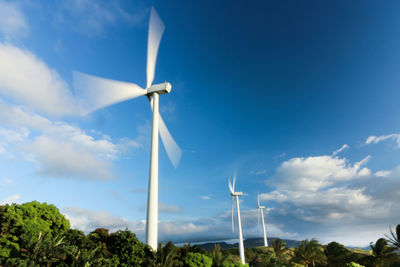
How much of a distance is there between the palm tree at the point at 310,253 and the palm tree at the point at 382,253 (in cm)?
1226

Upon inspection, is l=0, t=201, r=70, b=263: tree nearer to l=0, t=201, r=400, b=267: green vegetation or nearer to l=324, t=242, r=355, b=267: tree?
l=0, t=201, r=400, b=267: green vegetation

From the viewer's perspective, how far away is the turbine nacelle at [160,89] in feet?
163

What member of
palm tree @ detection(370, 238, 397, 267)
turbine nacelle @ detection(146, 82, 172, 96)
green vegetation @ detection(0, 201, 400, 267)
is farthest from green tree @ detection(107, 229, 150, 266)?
palm tree @ detection(370, 238, 397, 267)

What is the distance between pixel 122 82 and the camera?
4325cm

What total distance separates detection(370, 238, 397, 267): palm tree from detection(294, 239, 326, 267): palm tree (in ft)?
40.2

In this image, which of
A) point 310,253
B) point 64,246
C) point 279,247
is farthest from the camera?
point 279,247

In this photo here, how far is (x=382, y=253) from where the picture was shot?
6406cm

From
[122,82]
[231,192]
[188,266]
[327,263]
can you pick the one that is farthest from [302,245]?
[122,82]

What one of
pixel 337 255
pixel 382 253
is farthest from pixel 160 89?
pixel 337 255

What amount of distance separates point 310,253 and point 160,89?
59833mm

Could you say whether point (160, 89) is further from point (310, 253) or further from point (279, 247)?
point (279, 247)

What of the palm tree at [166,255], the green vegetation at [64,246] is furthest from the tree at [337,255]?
the palm tree at [166,255]

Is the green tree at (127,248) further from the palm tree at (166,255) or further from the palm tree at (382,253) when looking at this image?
the palm tree at (382,253)

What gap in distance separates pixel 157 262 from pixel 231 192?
6301cm
